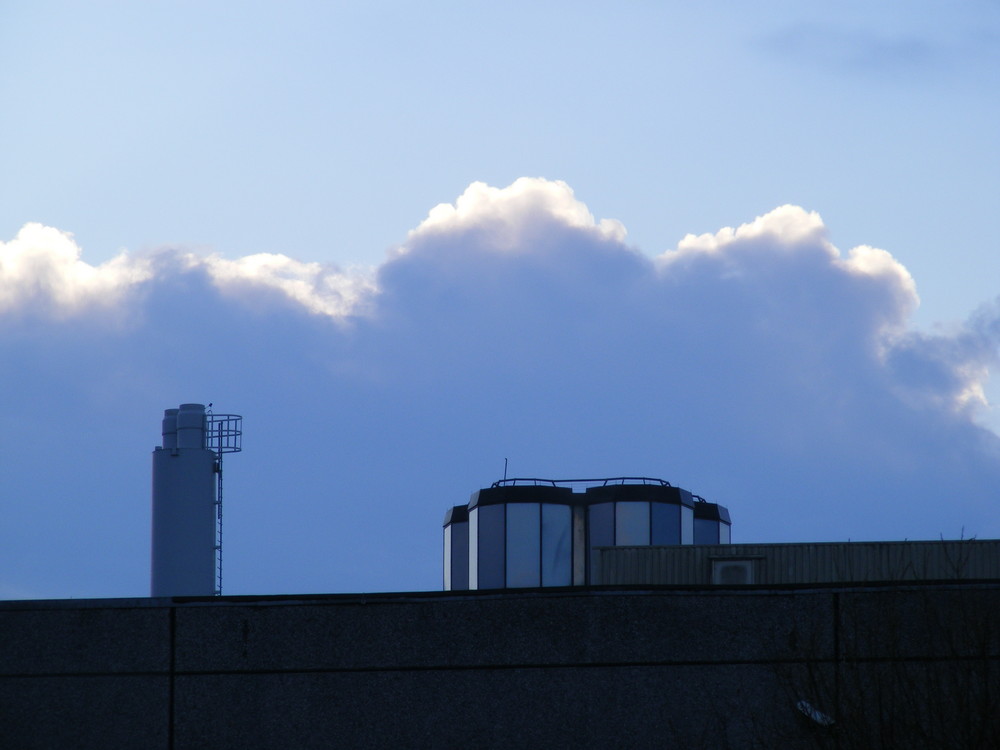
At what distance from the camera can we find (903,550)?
94.2 feet

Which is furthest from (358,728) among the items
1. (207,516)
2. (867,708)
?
(207,516)

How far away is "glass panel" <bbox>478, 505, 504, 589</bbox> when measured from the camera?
4588cm

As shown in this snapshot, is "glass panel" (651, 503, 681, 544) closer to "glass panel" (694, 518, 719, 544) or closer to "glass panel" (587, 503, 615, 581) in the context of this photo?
"glass panel" (587, 503, 615, 581)

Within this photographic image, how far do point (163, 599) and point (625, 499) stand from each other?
34.5 meters

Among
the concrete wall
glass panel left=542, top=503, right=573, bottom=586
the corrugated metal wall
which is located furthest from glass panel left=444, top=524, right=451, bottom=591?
the concrete wall

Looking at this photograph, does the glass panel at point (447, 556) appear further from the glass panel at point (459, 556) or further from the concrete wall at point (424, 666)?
the concrete wall at point (424, 666)

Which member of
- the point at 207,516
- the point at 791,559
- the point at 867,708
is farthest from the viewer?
the point at 207,516

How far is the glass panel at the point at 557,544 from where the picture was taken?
46.1 meters

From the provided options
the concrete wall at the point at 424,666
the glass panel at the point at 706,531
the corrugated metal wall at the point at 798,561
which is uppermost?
the glass panel at the point at 706,531

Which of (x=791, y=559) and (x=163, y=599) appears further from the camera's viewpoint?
(x=791, y=559)

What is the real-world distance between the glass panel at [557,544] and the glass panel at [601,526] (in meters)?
0.83

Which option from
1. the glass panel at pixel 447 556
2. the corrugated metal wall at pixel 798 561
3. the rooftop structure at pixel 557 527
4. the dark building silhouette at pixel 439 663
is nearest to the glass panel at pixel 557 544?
the rooftop structure at pixel 557 527

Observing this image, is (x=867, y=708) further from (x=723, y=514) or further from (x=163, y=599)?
(x=723, y=514)

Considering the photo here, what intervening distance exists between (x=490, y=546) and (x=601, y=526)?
4.45 metres
